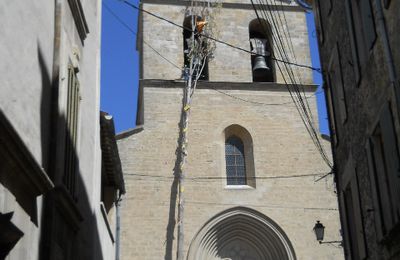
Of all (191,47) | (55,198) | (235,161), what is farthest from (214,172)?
(55,198)

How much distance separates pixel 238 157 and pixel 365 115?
11795mm

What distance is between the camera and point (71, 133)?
282 inches

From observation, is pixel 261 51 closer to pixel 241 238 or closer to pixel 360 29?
A: pixel 241 238

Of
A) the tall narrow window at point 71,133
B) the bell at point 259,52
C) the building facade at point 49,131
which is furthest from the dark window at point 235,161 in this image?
the tall narrow window at point 71,133

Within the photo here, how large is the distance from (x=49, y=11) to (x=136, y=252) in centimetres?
1213

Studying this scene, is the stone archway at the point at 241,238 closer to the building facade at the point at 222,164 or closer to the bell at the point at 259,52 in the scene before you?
the building facade at the point at 222,164

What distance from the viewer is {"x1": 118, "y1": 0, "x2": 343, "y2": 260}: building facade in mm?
18531

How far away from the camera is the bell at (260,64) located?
2061 cm

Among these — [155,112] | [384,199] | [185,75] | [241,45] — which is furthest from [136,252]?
[384,199]

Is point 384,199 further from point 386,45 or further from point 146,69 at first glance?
point 146,69

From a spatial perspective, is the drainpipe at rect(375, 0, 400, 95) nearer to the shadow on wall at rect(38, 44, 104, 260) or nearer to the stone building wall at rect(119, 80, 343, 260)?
the shadow on wall at rect(38, 44, 104, 260)

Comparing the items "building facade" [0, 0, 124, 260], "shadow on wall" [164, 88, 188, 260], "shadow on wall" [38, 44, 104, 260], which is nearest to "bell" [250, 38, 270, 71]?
"shadow on wall" [164, 88, 188, 260]

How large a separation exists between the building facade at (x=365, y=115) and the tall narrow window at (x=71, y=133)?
3288mm

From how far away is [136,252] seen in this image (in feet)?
58.7
